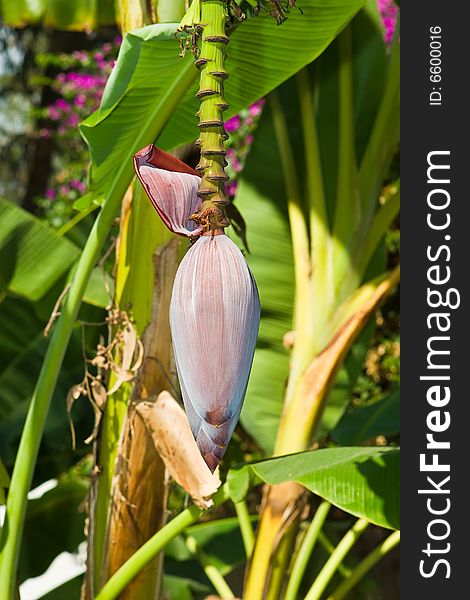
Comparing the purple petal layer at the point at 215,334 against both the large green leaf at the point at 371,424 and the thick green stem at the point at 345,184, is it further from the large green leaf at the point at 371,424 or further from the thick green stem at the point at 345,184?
the large green leaf at the point at 371,424

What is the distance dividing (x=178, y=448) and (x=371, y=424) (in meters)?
0.75

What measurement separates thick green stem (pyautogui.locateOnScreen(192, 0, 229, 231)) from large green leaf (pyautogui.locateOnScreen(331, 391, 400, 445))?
4.08 feet

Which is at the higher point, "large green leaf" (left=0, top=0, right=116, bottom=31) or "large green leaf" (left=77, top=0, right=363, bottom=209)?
"large green leaf" (left=0, top=0, right=116, bottom=31)

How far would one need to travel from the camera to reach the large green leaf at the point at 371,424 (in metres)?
1.45

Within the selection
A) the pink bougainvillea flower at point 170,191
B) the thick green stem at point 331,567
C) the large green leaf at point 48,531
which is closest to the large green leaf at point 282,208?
the thick green stem at point 331,567

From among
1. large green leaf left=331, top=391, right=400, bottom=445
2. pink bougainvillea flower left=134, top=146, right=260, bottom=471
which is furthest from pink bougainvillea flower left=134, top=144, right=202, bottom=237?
large green leaf left=331, top=391, right=400, bottom=445

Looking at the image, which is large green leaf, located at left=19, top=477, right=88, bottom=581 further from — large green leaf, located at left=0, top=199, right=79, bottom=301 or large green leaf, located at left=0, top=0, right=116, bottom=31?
large green leaf, located at left=0, top=0, right=116, bottom=31

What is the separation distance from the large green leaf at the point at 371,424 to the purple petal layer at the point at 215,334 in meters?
1.23

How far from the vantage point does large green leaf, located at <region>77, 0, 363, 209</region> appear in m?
0.71

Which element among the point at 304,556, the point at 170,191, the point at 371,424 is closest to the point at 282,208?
the point at 371,424

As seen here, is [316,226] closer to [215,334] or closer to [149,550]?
[149,550]

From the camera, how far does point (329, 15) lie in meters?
0.83

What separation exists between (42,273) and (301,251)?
412 mm

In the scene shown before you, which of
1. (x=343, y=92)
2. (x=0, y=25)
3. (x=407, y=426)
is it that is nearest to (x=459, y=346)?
(x=407, y=426)
